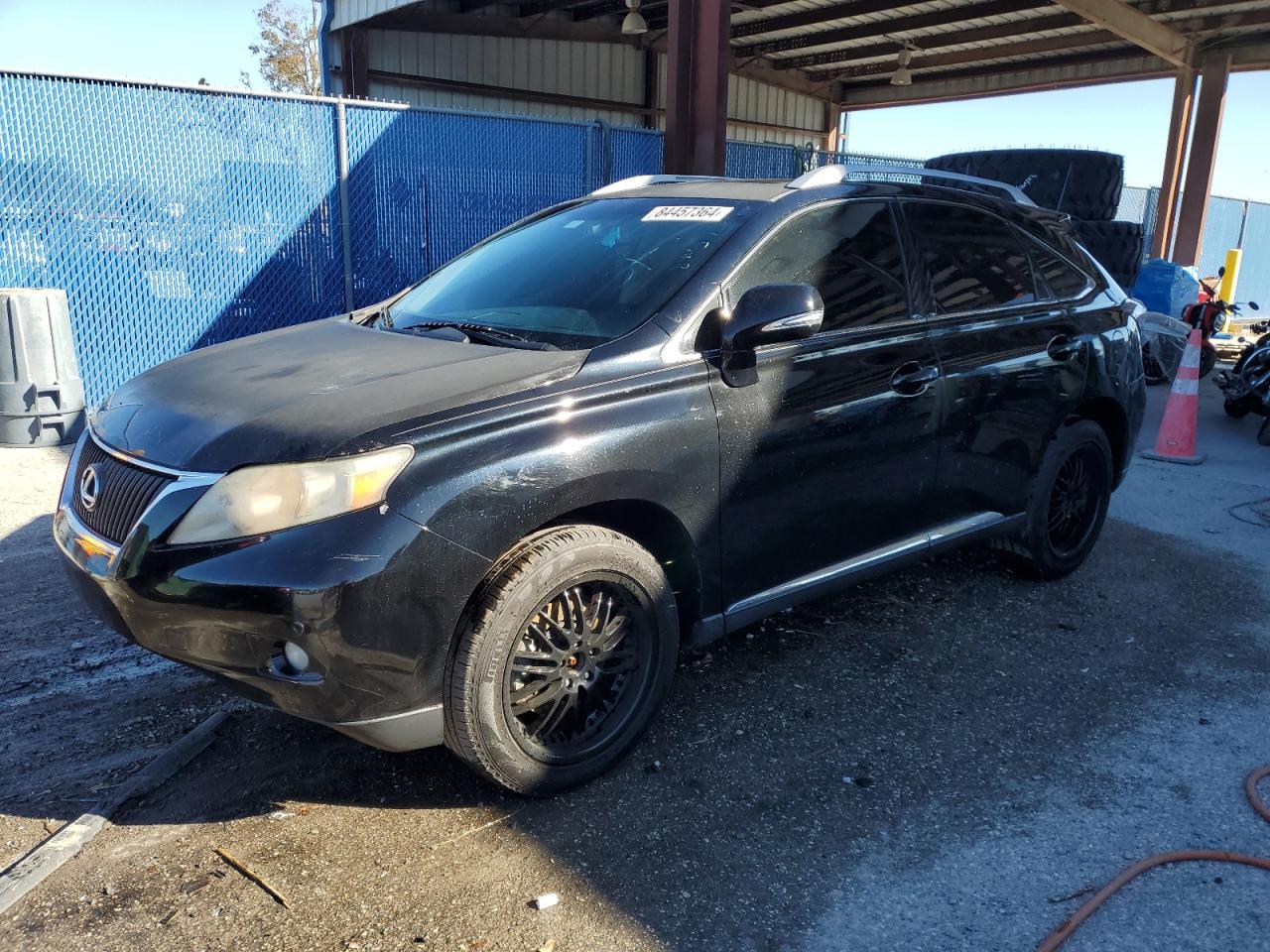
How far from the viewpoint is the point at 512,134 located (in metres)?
10.3

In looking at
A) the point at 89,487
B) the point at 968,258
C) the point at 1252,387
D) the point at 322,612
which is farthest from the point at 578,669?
the point at 1252,387

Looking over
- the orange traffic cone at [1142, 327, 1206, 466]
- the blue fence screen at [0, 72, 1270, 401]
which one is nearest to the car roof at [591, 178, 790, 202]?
the orange traffic cone at [1142, 327, 1206, 466]

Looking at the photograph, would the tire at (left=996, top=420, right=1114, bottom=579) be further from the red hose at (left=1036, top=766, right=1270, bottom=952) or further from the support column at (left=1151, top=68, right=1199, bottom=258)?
the support column at (left=1151, top=68, right=1199, bottom=258)

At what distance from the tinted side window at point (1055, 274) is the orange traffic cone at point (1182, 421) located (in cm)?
339

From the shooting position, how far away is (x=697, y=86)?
9766 mm

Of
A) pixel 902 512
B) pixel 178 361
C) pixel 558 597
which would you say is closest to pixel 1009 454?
pixel 902 512

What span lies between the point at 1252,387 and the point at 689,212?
7.34 metres

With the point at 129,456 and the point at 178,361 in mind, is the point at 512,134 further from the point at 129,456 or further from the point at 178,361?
the point at 129,456

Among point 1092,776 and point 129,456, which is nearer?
point 129,456

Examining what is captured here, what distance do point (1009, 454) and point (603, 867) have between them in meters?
2.59

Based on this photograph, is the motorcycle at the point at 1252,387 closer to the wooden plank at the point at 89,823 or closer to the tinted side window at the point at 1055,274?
the tinted side window at the point at 1055,274

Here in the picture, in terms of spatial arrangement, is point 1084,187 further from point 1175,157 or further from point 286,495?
point 286,495

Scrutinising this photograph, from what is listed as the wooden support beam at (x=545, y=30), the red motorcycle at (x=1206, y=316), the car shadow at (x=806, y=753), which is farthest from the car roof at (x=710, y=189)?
the wooden support beam at (x=545, y=30)

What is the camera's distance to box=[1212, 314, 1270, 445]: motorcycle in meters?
8.61
